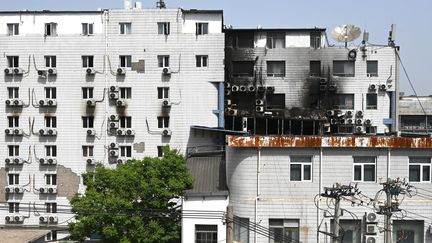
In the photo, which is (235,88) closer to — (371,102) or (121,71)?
(121,71)

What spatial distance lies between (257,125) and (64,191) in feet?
49.5

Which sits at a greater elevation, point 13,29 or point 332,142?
point 13,29

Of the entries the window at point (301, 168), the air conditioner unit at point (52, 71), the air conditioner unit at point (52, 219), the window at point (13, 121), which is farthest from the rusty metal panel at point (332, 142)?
the window at point (13, 121)

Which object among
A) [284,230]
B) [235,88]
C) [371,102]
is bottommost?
[284,230]

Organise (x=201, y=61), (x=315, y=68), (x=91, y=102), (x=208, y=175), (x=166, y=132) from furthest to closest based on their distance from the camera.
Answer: (x=315, y=68) → (x=201, y=61) → (x=91, y=102) → (x=166, y=132) → (x=208, y=175)

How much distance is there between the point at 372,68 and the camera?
3969cm

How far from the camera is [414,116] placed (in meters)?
54.6

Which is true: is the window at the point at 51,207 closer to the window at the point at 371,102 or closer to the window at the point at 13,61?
the window at the point at 13,61

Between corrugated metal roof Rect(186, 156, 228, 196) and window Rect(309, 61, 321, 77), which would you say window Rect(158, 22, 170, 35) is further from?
corrugated metal roof Rect(186, 156, 228, 196)

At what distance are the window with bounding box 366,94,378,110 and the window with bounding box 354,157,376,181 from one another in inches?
667

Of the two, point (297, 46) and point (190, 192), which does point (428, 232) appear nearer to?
point (190, 192)

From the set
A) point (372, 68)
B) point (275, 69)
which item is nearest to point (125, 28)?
point (275, 69)

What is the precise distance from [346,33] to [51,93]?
22267 mm

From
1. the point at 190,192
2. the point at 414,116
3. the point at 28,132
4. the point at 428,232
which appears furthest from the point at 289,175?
the point at 414,116
